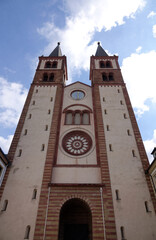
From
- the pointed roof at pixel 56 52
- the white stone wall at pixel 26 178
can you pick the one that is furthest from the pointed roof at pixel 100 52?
the white stone wall at pixel 26 178

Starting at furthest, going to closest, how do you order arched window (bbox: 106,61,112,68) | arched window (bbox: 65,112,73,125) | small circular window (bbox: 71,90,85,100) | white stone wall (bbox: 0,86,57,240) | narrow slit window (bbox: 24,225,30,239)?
1. arched window (bbox: 106,61,112,68)
2. small circular window (bbox: 71,90,85,100)
3. arched window (bbox: 65,112,73,125)
4. white stone wall (bbox: 0,86,57,240)
5. narrow slit window (bbox: 24,225,30,239)

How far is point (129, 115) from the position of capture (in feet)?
68.6

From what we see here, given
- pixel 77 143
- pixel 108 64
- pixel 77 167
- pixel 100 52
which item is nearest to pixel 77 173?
pixel 77 167

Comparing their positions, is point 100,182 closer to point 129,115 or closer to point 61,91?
point 129,115

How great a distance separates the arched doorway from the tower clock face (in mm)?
4991

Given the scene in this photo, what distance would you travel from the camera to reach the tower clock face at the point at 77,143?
18.3 m

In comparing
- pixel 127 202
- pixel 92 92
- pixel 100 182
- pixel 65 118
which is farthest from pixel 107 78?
pixel 127 202

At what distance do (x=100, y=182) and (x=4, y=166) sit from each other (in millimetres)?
9161

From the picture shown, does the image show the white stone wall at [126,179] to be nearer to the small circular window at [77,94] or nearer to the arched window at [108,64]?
the small circular window at [77,94]

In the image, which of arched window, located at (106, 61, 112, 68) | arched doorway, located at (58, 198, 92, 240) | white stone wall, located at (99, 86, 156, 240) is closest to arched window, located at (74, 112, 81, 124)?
white stone wall, located at (99, 86, 156, 240)

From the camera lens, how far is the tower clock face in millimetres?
18312

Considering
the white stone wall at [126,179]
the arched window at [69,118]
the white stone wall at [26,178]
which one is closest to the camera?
the white stone wall at [126,179]

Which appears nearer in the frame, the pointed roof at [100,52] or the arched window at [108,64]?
the arched window at [108,64]

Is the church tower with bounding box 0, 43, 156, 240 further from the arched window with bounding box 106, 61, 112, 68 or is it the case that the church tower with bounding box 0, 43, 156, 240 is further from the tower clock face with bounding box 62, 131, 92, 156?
the arched window with bounding box 106, 61, 112, 68
